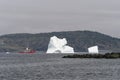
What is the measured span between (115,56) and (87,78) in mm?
75662

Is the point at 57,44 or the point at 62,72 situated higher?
the point at 57,44

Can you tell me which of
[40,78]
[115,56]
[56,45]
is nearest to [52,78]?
[40,78]

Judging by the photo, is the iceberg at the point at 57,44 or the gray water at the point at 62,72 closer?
the gray water at the point at 62,72

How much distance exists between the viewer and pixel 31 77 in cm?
6638

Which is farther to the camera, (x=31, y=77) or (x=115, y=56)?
(x=115, y=56)

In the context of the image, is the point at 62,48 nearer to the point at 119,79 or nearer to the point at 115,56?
the point at 115,56

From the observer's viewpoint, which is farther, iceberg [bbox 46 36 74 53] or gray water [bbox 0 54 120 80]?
iceberg [bbox 46 36 74 53]

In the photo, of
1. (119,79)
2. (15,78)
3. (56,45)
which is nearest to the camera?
(119,79)

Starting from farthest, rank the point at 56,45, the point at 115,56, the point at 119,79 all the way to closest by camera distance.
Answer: the point at 56,45, the point at 115,56, the point at 119,79

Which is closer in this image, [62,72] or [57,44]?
[62,72]

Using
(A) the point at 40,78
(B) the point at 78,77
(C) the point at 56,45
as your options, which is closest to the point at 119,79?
(B) the point at 78,77

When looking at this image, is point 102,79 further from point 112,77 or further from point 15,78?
point 15,78

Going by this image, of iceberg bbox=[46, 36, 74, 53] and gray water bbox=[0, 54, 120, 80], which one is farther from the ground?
iceberg bbox=[46, 36, 74, 53]

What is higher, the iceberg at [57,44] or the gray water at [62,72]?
the iceberg at [57,44]
